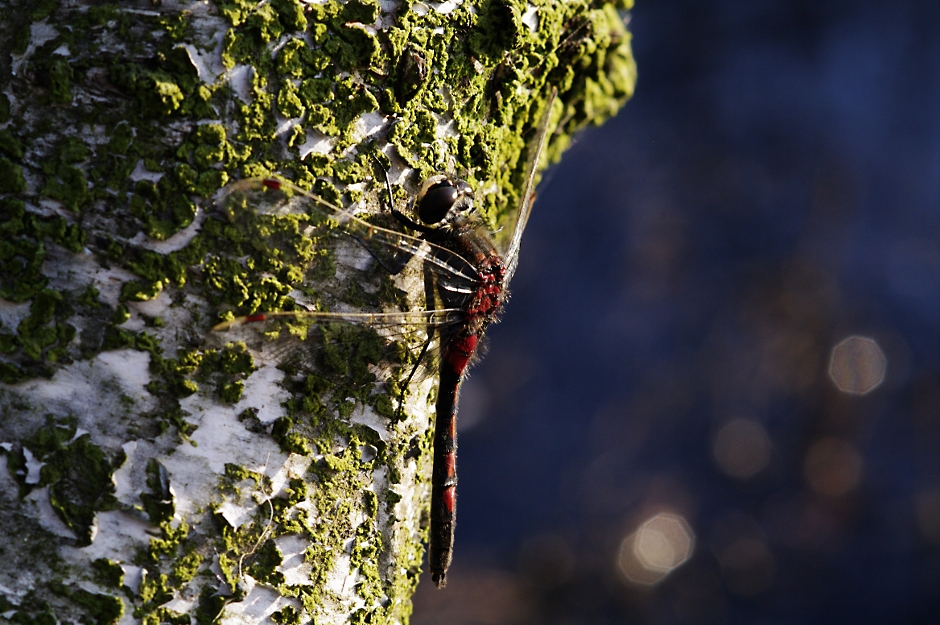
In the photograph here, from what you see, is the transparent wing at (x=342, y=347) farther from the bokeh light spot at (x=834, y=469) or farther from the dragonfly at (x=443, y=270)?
the bokeh light spot at (x=834, y=469)

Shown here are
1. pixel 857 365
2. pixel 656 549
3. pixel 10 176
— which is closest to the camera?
pixel 10 176

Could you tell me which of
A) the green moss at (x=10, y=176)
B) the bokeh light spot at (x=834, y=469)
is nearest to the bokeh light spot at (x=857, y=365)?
the bokeh light spot at (x=834, y=469)

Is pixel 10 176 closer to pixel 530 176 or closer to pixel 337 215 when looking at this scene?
pixel 337 215

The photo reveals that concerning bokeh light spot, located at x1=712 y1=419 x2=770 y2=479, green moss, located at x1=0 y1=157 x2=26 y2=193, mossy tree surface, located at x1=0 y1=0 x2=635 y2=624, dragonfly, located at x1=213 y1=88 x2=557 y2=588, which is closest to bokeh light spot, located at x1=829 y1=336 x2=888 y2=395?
bokeh light spot, located at x1=712 y1=419 x2=770 y2=479

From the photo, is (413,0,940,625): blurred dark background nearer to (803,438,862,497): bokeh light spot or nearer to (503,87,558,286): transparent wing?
(803,438,862,497): bokeh light spot

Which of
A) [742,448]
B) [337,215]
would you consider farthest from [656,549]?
[337,215]
